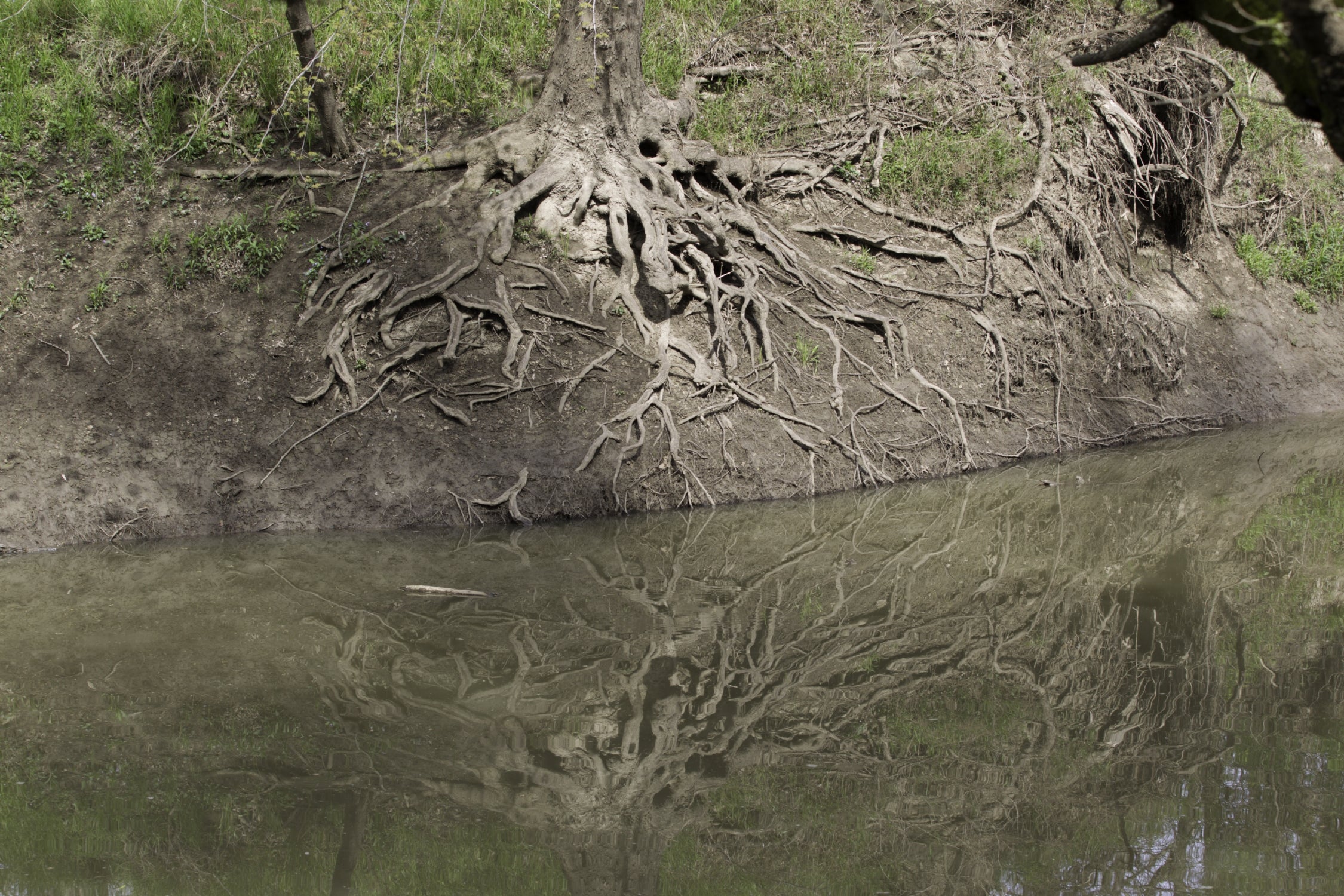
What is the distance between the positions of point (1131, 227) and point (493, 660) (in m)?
9.45

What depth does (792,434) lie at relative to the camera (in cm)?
830

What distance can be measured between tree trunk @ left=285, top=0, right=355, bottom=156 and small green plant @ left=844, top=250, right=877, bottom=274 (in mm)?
4543

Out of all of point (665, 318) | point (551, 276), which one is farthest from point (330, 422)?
point (665, 318)

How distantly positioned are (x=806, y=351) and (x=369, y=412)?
3.48 m

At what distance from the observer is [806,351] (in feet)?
29.2

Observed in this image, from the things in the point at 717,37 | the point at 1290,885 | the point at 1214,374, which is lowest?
the point at 1214,374

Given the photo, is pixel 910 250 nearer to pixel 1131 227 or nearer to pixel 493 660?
pixel 1131 227

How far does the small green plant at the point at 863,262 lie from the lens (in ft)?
32.5

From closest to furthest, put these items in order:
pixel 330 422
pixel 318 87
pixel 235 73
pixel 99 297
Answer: pixel 330 422, pixel 99 297, pixel 318 87, pixel 235 73

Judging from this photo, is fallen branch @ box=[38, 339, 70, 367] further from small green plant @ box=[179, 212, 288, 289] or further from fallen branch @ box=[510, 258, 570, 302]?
fallen branch @ box=[510, 258, 570, 302]

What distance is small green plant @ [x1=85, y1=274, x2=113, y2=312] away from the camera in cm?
799

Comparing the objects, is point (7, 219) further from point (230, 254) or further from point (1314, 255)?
point (1314, 255)

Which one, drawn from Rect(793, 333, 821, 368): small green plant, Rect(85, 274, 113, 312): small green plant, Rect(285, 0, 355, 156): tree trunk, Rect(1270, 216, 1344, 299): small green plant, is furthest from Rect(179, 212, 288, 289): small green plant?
Rect(1270, 216, 1344, 299): small green plant

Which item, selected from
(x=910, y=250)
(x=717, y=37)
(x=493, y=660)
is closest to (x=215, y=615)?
(x=493, y=660)
